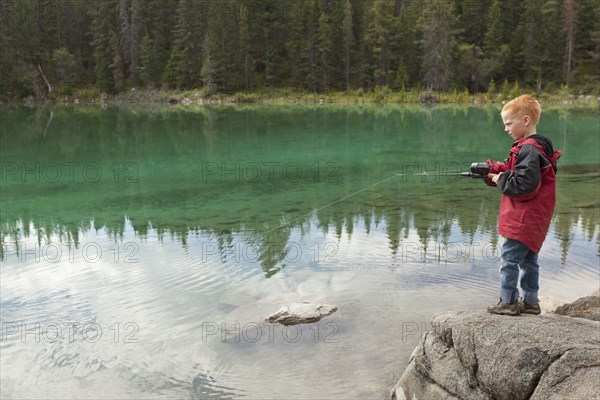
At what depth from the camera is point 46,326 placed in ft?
24.4

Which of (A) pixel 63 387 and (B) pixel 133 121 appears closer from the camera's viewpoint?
(A) pixel 63 387

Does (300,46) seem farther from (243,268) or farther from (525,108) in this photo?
(525,108)

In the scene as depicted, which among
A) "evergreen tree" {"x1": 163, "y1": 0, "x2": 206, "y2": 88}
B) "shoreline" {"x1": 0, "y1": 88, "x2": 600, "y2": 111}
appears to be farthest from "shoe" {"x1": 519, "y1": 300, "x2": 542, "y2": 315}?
"evergreen tree" {"x1": 163, "y1": 0, "x2": 206, "y2": 88}

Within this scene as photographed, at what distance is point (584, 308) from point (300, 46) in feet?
236

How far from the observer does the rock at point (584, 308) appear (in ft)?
19.7

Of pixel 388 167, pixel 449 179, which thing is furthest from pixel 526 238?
pixel 388 167

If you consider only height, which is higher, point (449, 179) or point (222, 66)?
point (222, 66)

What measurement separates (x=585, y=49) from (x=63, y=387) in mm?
76685

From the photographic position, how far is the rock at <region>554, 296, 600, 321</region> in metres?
5.99

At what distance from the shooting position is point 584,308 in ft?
20.5

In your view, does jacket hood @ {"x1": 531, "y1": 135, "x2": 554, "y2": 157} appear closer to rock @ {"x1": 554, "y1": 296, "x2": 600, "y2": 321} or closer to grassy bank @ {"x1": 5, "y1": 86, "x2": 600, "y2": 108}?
rock @ {"x1": 554, "y1": 296, "x2": 600, "y2": 321}

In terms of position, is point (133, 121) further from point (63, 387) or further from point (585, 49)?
point (585, 49)

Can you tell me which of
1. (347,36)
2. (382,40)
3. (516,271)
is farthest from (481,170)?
(347,36)

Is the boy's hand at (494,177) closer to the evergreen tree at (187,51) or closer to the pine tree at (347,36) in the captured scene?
the pine tree at (347,36)
